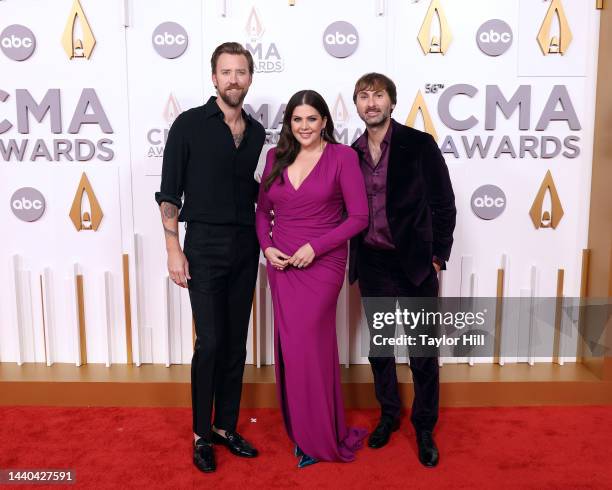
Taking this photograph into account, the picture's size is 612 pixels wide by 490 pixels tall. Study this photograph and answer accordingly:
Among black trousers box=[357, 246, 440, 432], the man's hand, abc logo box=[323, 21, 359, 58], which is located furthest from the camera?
Answer: abc logo box=[323, 21, 359, 58]

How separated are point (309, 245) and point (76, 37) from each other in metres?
1.84

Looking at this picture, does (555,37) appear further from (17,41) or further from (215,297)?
(17,41)

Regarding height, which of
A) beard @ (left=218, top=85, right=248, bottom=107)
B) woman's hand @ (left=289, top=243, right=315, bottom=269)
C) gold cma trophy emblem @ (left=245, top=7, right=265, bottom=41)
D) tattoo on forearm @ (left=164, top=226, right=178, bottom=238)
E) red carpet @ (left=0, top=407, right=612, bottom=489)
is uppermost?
gold cma trophy emblem @ (left=245, top=7, right=265, bottom=41)

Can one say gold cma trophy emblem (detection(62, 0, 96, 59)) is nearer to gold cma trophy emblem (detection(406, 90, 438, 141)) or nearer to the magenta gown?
the magenta gown

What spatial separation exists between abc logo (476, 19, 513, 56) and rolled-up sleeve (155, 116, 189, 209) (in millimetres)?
1711

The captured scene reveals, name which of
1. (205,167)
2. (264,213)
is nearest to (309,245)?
(264,213)

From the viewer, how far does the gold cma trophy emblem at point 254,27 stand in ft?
10.3

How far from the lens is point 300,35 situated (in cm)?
315

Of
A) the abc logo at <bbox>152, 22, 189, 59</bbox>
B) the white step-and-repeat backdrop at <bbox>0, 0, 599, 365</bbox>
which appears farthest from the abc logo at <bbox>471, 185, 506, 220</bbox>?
the abc logo at <bbox>152, 22, 189, 59</bbox>

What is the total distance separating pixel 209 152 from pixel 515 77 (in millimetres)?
1775

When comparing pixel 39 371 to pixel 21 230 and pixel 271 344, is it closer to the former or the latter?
pixel 21 230

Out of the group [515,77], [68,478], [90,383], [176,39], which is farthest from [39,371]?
[515,77]

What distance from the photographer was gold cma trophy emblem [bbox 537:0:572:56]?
3.14 m

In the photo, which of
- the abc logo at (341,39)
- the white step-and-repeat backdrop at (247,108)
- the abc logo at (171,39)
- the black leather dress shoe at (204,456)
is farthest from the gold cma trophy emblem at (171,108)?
the black leather dress shoe at (204,456)
